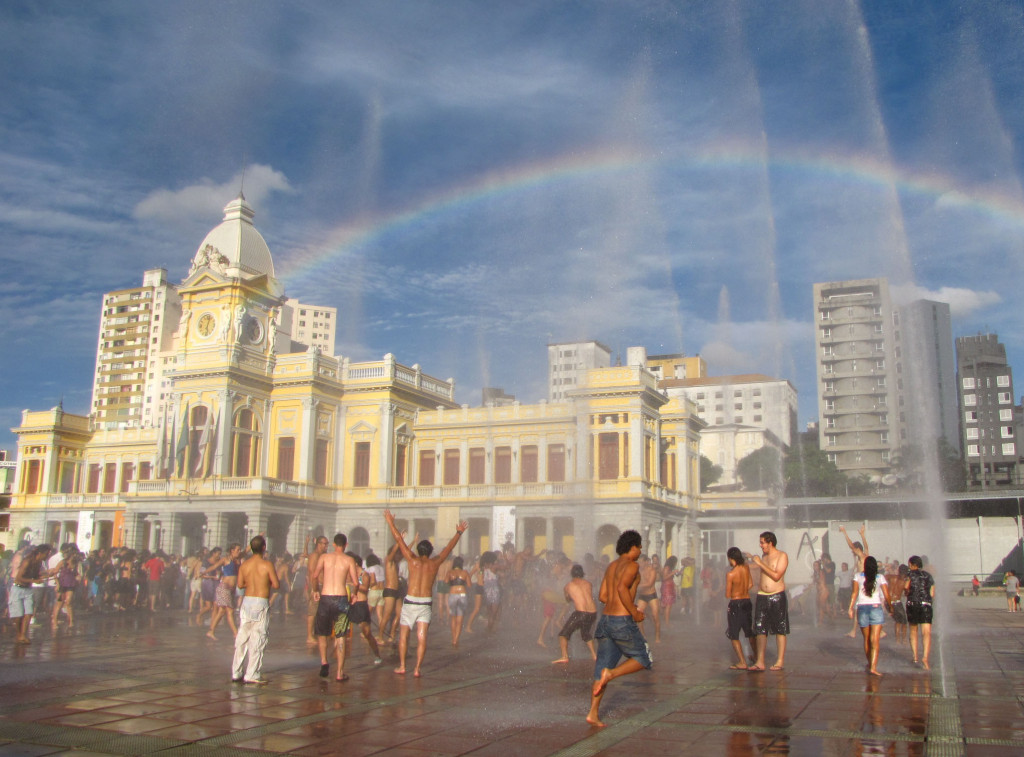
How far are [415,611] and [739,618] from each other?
162 inches

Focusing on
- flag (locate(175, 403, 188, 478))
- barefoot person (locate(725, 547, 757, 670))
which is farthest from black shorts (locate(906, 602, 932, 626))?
flag (locate(175, 403, 188, 478))

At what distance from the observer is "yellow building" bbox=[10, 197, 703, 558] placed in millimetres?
42219

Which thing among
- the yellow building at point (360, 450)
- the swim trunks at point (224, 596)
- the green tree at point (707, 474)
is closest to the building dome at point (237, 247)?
the yellow building at point (360, 450)

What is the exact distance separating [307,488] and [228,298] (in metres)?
10.5

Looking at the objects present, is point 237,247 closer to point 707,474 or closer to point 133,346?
point 707,474

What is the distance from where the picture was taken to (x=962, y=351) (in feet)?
339

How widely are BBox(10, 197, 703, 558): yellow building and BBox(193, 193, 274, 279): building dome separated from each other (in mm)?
93

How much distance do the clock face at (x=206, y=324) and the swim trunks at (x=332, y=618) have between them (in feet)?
125

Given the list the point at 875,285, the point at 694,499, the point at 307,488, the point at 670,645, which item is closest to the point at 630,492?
the point at 694,499

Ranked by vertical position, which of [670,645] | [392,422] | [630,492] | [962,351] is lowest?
[670,645]

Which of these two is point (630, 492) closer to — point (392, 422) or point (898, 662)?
point (392, 422)

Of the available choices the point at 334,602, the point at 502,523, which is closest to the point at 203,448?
the point at 502,523

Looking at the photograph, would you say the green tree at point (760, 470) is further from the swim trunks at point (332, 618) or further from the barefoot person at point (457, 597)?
the swim trunks at point (332, 618)

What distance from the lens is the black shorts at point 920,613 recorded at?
39.4 feet
